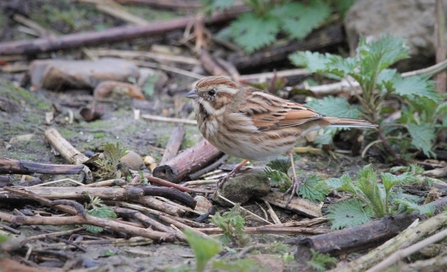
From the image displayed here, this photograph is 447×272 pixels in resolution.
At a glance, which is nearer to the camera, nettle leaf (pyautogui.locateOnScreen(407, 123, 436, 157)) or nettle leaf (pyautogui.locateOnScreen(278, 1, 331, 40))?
nettle leaf (pyautogui.locateOnScreen(407, 123, 436, 157))

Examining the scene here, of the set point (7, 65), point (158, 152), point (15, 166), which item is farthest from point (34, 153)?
point (7, 65)

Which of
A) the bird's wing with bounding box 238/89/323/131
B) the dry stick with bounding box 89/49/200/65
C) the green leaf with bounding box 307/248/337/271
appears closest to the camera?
the green leaf with bounding box 307/248/337/271

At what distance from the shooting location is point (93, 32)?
837cm

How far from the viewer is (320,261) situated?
361 centimetres

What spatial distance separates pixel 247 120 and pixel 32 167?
177 centimetres

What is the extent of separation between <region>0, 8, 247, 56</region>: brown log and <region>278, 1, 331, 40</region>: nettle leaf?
970 mm

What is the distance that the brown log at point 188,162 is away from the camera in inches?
192

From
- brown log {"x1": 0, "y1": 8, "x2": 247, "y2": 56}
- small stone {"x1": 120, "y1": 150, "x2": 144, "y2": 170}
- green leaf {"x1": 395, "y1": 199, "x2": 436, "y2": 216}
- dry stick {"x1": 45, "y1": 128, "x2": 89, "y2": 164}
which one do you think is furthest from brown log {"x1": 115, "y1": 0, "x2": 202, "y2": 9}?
green leaf {"x1": 395, "y1": 199, "x2": 436, "y2": 216}

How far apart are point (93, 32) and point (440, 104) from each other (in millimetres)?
4843

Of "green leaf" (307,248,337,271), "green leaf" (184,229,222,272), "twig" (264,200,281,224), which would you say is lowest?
"twig" (264,200,281,224)

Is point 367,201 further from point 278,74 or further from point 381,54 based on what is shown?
→ point 278,74

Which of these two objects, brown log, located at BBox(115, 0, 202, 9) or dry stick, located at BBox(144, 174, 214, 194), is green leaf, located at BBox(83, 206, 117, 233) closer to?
dry stick, located at BBox(144, 174, 214, 194)

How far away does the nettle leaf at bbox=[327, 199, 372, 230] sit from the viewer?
417cm

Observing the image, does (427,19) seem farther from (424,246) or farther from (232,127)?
(424,246)
